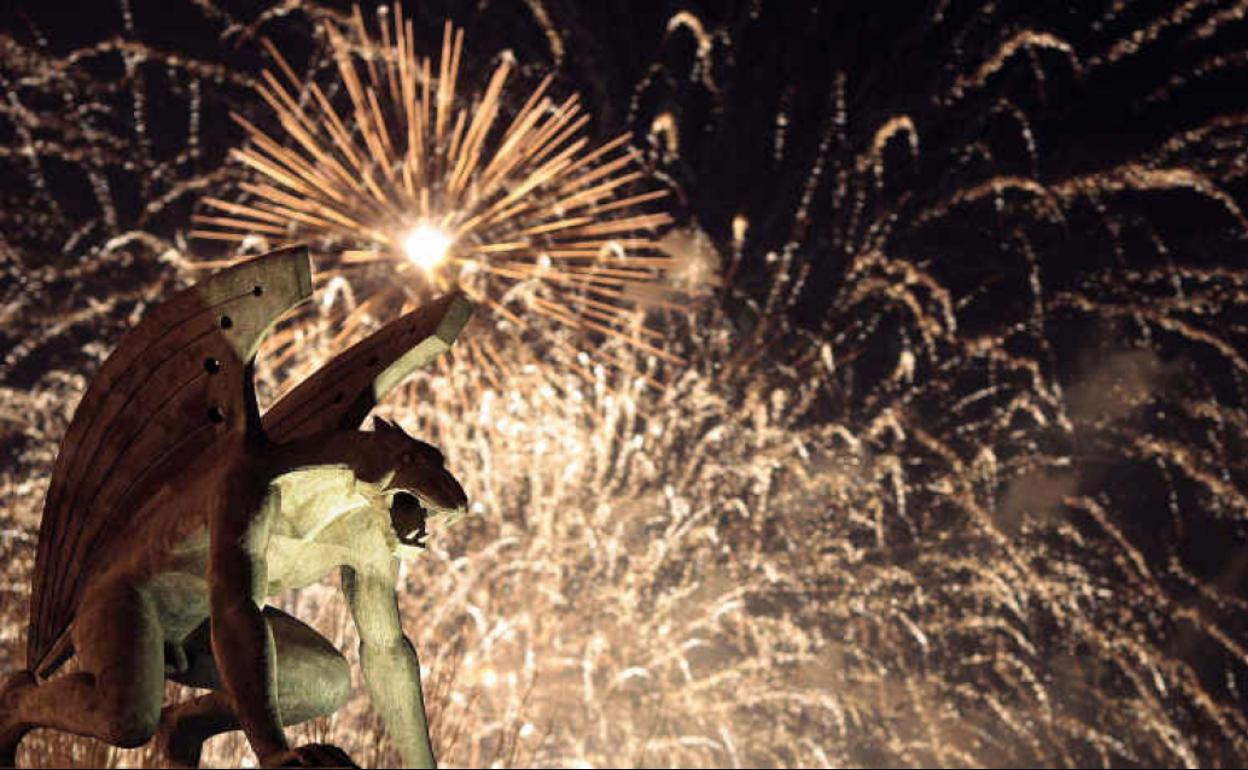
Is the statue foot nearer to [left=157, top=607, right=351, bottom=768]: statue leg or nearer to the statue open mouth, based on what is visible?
[left=157, top=607, right=351, bottom=768]: statue leg

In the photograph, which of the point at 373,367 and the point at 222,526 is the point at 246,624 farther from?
the point at 373,367

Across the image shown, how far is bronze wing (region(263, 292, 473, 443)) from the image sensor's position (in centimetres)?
335

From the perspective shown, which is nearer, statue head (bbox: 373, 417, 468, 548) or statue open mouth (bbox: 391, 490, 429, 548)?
statue head (bbox: 373, 417, 468, 548)

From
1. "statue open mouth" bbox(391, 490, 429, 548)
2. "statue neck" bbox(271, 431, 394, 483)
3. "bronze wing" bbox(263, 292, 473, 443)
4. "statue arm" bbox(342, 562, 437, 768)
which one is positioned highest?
"bronze wing" bbox(263, 292, 473, 443)

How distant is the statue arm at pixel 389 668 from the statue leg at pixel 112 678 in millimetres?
552

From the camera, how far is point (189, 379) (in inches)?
138

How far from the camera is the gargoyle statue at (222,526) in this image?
121 inches

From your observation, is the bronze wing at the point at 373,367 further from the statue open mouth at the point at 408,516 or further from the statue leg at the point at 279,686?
the statue leg at the point at 279,686

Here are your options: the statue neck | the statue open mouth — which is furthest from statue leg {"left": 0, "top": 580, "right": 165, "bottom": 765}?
the statue open mouth

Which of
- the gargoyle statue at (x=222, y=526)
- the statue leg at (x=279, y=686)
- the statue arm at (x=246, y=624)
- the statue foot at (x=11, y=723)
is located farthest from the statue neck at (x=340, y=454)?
the statue foot at (x=11, y=723)

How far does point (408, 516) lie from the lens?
3250mm

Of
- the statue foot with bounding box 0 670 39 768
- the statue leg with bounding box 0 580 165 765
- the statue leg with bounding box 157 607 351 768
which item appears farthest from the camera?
the statue foot with bounding box 0 670 39 768

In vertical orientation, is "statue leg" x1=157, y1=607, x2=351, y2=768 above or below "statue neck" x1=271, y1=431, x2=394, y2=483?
below

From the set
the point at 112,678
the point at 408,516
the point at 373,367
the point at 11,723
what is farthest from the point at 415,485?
the point at 11,723
